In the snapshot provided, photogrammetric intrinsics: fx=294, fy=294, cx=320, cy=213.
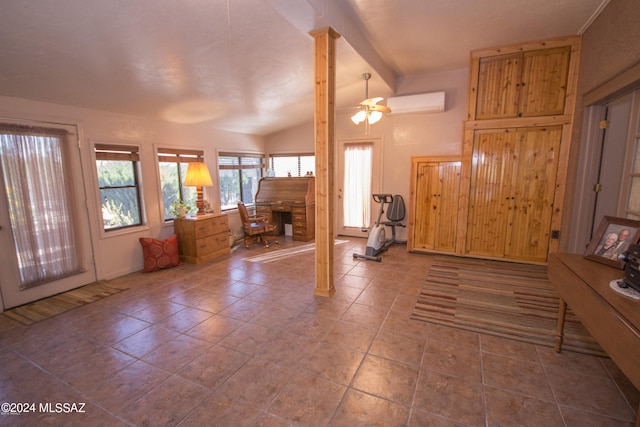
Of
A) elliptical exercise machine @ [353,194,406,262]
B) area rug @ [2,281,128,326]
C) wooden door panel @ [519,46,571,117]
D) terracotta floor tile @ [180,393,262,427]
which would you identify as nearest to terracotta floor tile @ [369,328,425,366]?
terracotta floor tile @ [180,393,262,427]

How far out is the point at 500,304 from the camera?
10.2ft

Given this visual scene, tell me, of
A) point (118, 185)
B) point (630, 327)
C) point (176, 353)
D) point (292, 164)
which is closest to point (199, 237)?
point (118, 185)

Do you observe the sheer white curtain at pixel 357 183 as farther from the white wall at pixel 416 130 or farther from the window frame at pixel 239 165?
the window frame at pixel 239 165

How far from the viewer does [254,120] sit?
18.4 ft

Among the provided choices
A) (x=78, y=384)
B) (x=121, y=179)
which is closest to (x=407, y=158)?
(x=121, y=179)

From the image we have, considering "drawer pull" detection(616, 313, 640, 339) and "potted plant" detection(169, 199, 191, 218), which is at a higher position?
"potted plant" detection(169, 199, 191, 218)

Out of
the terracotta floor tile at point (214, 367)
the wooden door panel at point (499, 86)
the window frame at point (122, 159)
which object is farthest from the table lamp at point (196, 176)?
the wooden door panel at point (499, 86)

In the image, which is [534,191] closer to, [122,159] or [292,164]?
[292,164]

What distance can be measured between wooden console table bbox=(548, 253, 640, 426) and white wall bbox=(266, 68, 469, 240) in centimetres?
318

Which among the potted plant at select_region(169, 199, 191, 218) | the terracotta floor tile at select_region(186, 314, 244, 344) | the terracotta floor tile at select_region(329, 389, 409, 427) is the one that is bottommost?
Result: the terracotta floor tile at select_region(329, 389, 409, 427)

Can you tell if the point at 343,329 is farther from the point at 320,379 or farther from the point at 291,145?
the point at 291,145

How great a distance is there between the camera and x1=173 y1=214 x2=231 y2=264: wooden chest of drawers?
4.61m

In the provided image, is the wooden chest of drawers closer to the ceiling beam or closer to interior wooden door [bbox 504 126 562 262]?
the ceiling beam

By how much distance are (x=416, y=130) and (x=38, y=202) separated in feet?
17.8
